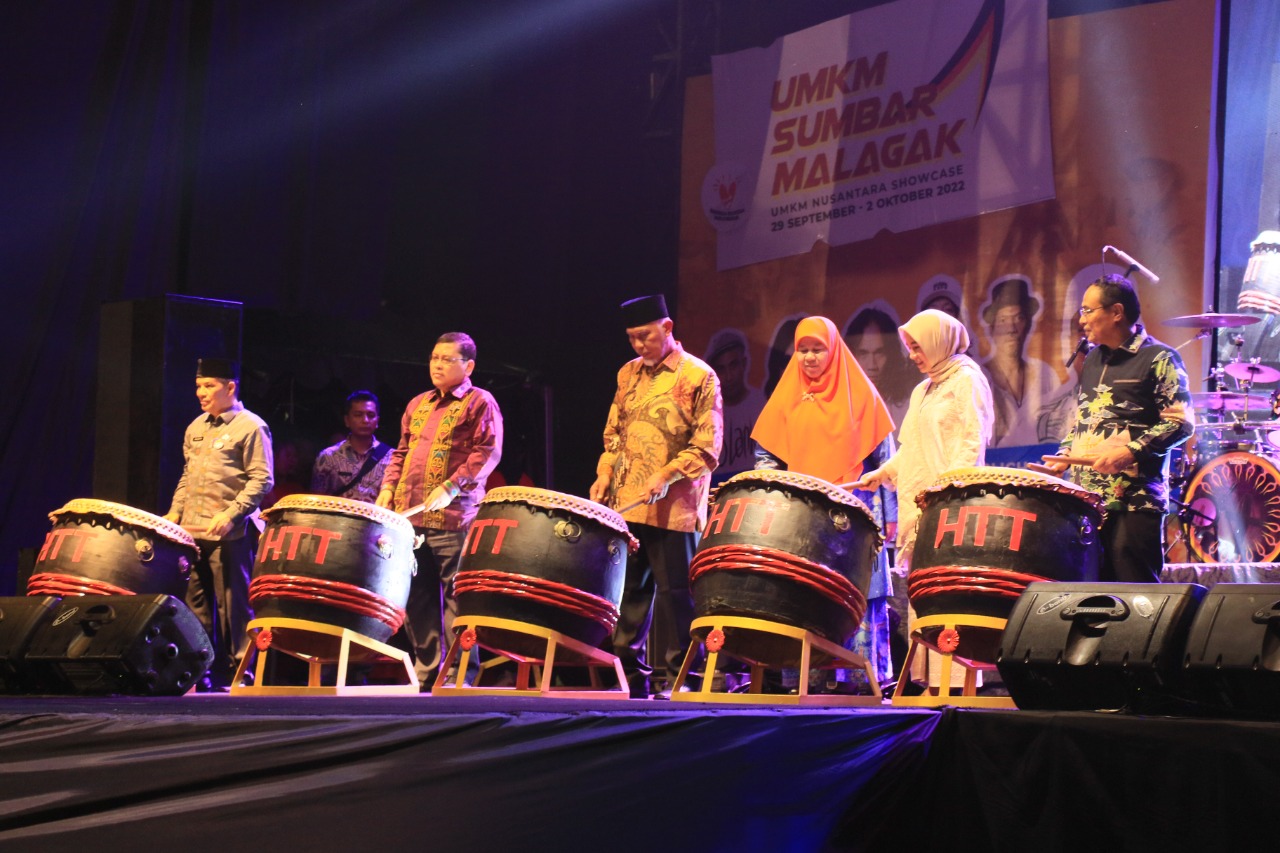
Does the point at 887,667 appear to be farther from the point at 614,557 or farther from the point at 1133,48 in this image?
the point at 1133,48

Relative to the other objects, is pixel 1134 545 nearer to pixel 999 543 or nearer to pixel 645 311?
pixel 999 543

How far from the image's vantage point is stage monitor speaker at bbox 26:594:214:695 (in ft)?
13.2

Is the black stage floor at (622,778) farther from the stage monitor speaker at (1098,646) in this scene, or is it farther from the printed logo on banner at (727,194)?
the printed logo on banner at (727,194)

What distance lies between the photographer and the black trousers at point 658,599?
5.27 metres

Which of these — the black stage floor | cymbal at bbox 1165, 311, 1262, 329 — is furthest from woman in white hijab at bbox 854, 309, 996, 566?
cymbal at bbox 1165, 311, 1262, 329

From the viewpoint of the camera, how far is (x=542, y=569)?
15.5 ft

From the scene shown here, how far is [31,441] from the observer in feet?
26.7

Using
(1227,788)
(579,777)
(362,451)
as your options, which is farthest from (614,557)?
(362,451)

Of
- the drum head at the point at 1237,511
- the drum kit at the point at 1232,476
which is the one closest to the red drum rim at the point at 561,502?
the drum kit at the point at 1232,476

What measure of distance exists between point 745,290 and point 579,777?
655 centimetres

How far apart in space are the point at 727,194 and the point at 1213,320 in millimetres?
3346

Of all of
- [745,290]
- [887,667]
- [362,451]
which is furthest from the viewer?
[745,290]

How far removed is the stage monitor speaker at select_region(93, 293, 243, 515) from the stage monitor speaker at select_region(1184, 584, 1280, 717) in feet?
17.0

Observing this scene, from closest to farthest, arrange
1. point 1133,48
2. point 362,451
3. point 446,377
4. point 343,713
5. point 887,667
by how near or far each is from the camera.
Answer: point 343,713 → point 887,667 → point 446,377 → point 1133,48 → point 362,451
